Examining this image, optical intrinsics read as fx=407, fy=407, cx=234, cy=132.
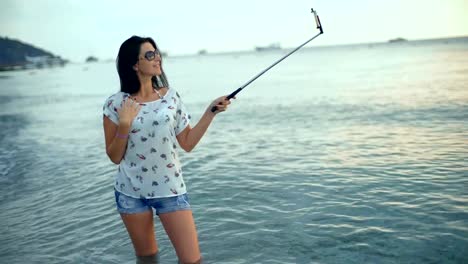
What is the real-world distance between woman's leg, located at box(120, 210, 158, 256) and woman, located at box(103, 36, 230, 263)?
0.03ft

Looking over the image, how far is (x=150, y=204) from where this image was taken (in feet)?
13.8

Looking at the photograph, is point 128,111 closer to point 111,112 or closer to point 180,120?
point 111,112

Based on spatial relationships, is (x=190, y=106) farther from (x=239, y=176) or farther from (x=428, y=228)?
(x=428, y=228)

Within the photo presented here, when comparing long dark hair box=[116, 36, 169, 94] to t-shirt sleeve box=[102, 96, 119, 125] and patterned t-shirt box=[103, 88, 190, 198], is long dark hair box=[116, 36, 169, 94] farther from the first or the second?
t-shirt sleeve box=[102, 96, 119, 125]

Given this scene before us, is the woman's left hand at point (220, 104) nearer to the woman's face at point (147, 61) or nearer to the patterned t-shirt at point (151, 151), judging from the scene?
the patterned t-shirt at point (151, 151)

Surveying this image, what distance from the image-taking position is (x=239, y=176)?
10711 mm

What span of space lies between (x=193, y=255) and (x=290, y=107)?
21.7m

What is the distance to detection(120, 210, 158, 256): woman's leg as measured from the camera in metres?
4.26

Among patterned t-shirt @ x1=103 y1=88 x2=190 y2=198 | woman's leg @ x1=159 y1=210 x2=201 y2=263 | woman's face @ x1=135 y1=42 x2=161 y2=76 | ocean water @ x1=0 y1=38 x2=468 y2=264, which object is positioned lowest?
ocean water @ x1=0 y1=38 x2=468 y2=264

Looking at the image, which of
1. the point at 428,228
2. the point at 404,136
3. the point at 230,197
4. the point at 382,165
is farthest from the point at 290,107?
the point at 428,228

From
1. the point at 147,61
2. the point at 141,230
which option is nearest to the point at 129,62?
the point at 147,61

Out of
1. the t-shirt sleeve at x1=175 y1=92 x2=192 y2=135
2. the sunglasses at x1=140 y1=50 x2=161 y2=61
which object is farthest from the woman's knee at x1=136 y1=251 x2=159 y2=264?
the sunglasses at x1=140 y1=50 x2=161 y2=61

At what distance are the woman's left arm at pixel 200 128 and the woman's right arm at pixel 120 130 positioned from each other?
584 mm

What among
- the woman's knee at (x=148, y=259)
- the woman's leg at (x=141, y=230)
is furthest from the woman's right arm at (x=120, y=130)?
the woman's knee at (x=148, y=259)
